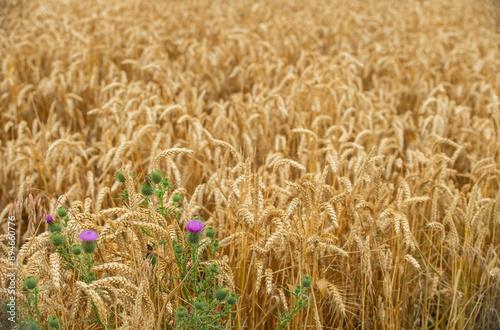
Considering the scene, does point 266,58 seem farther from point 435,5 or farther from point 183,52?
point 435,5

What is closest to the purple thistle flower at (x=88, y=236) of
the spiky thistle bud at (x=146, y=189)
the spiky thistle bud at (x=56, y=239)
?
the spiky thistle bud at (x=56, y=239)

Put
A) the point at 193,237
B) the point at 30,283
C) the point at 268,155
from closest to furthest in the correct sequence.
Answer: the point at 30,283 < the point at 193,237 < the point at 268,155

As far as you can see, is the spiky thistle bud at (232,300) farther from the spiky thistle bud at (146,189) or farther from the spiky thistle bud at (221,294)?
the spiky thistle bud at (146,189)

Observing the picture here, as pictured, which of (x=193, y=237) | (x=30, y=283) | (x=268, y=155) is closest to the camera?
(x=30, y=283)

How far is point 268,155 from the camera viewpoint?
2.34 metres

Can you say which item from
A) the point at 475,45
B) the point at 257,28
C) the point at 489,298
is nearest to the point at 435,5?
the point at 475,45

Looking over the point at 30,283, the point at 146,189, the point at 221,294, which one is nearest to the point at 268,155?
the point at 146,189

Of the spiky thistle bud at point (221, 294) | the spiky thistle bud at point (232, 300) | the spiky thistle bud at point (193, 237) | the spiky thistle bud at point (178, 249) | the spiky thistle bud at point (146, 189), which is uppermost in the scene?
the spiky thistle bud at point (146, 189)

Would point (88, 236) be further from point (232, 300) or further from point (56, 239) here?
point (232, 300)

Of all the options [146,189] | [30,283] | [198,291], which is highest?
[146,189]

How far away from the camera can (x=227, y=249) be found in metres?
1.83

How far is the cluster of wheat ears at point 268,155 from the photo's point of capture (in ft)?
4.59

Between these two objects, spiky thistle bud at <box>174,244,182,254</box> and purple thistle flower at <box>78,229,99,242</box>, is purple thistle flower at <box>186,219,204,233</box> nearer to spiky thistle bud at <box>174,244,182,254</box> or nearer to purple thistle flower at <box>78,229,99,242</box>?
spiky thistle bud at <box>174,244,182,254</box>

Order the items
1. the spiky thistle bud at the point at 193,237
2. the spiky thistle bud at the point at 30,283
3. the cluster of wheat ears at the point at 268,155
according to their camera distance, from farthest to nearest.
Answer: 1. the cluster of wheat ears at the point at 268,155
2. the spiky thistle bud at the point at 193,237
3. the spiky thistle bud at the point at 30,283
